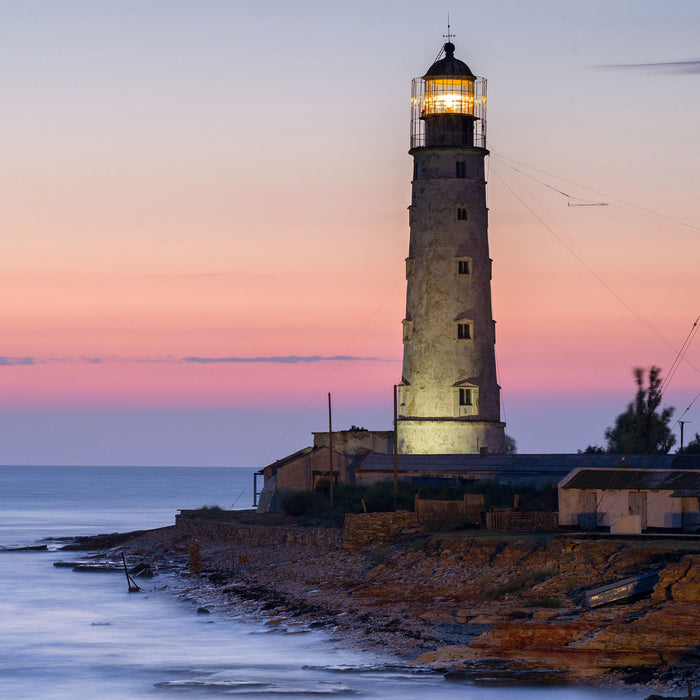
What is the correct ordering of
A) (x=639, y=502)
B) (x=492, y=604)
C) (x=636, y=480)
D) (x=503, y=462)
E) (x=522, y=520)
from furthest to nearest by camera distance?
1. (x=503, y=462)
2. (x=522, y=520)
3. (x=636, y=480)
4. (x=639, y=502)
5. (x=492, y=604)

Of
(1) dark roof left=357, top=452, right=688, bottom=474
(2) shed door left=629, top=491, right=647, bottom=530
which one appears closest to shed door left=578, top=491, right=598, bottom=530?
(2) shed door left=629, top=491, right=647, bottom=530

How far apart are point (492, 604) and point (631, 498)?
1098 cm

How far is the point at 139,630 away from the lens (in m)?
43.7

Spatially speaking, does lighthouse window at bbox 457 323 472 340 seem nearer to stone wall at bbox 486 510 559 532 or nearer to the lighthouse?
the lighthouse

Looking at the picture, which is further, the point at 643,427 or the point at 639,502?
the point at 643,427

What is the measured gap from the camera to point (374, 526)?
163 ft

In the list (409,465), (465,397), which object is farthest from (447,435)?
(409,465)

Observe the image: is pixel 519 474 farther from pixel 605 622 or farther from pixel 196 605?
pixel 605 622

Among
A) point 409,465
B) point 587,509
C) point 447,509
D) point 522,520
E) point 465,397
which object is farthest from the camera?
point 465,397

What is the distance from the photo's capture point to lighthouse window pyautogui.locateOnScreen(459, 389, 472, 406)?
198 ft

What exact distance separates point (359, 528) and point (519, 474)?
1024cm

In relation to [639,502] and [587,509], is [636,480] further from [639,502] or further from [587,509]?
[587,509]

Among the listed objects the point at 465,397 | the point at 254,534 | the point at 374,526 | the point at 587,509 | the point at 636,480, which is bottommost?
the point at 254,534

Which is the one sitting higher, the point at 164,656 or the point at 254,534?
the point at 254,534
